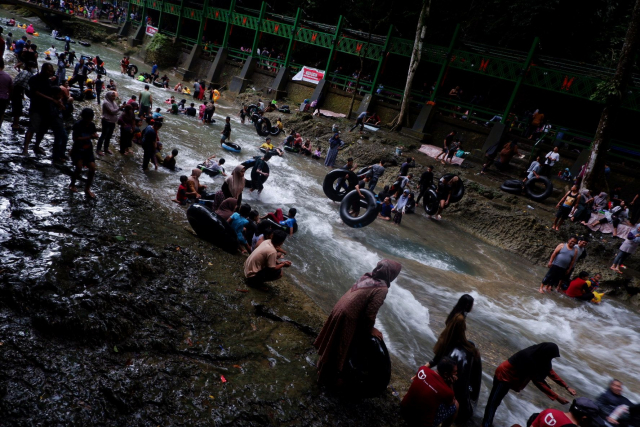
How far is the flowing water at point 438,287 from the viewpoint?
Answer: 23.0ft

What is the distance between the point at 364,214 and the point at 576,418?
24.7ft

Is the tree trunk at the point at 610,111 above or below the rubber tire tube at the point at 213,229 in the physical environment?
above

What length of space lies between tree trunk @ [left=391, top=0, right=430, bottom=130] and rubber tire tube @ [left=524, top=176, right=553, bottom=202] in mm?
8384

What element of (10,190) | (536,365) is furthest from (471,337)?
(10,190)

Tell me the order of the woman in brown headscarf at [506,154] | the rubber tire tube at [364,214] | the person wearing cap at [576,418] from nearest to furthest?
1. the person wearing cap at [576,418]
2. the rubber tire tube at [364,214]
3. the woman in brown headscarf at [506,154]

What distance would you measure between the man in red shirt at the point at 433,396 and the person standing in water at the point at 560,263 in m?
7.41

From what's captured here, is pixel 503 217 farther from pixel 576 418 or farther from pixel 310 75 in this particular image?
pixel 310 75

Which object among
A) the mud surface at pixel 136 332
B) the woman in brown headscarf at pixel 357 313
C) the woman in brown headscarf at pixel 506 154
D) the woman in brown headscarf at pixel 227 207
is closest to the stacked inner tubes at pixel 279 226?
the woman in brown headscarf at pixel 227 207

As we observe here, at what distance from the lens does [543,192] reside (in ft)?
48.6

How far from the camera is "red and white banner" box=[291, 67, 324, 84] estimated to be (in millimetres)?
25416

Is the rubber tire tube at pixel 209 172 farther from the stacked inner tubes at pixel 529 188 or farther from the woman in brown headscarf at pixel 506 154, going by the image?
the woman in brown headscarf at pixel 506 154

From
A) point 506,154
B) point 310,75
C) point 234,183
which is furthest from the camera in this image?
point 310,75

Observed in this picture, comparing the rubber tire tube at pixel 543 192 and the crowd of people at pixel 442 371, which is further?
the rubber tire tube at pixel 543 192

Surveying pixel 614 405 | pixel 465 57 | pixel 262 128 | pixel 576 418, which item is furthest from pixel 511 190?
pixel 576 418
